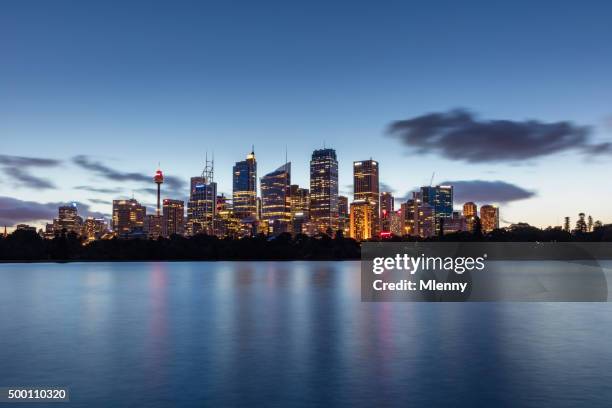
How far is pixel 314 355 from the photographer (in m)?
39.4

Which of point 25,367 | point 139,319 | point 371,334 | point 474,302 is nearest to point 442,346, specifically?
point 371,334

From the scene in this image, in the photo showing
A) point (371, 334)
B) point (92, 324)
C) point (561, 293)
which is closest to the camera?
point (371, 334)

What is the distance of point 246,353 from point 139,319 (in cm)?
2419

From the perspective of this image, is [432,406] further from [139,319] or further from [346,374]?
[139,319]

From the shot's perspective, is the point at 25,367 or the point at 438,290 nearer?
the point at 25,367

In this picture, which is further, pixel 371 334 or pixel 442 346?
pixel 371 334

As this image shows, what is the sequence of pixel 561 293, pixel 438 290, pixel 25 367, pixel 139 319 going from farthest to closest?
pixel 561 293 → pixel 438 290 → pixel 139 319 → pixel 25 367

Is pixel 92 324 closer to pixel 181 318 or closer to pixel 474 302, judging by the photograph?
pixel 181 318

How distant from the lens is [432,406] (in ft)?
87.6

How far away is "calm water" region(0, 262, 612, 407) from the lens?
2883cm

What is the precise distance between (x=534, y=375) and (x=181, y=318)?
3841cm

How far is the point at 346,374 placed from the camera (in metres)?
33.1

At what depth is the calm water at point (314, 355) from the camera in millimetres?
28828

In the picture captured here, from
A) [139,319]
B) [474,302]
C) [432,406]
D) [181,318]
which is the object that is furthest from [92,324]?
[474,302]
